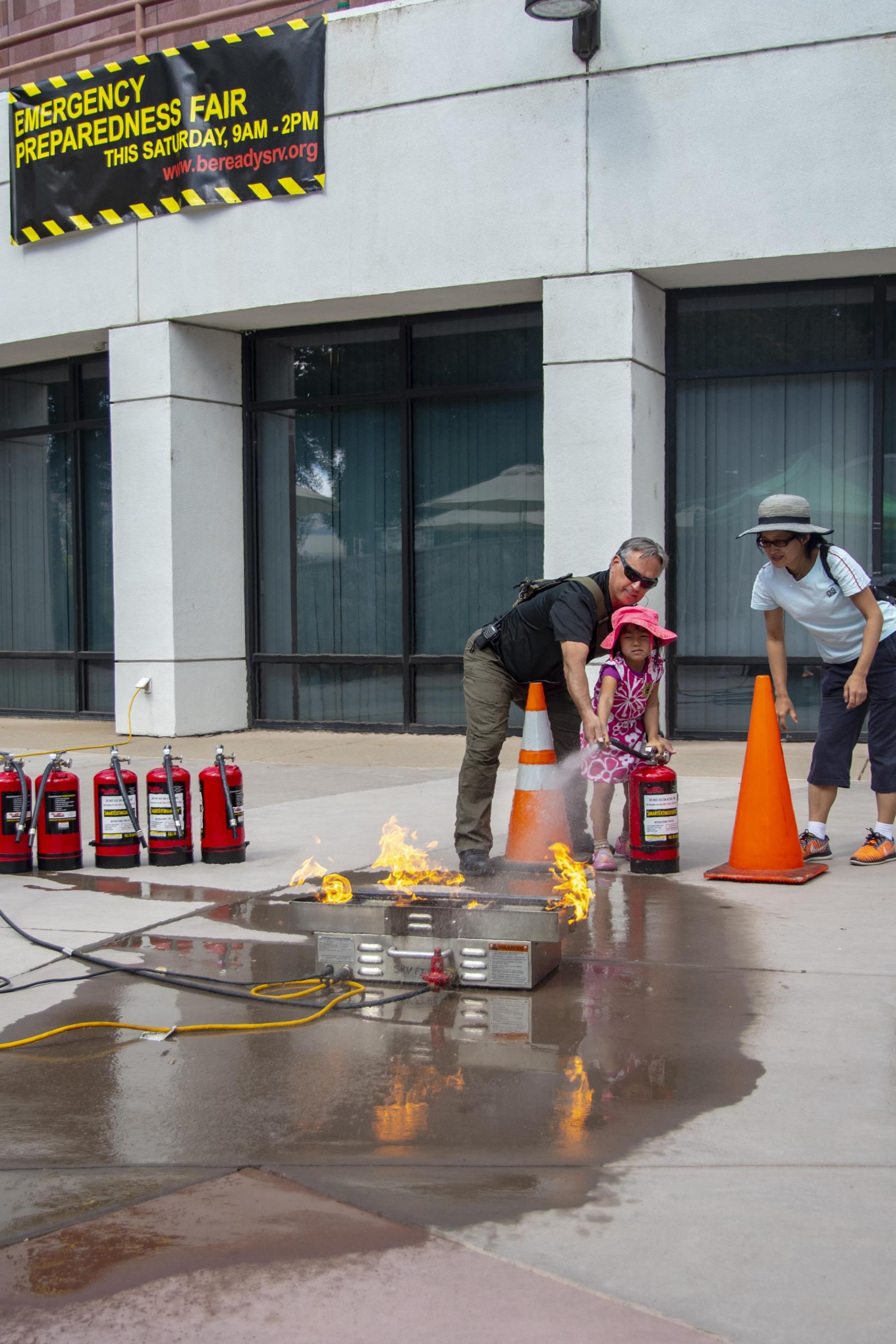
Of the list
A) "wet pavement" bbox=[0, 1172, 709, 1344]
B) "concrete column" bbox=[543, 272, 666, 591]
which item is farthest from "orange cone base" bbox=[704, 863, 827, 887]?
"concrete column" bbox=[543, 272, 666, 591]

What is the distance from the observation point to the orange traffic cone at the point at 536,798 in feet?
21.7

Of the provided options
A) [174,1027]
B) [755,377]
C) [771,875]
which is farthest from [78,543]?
[174,1027]

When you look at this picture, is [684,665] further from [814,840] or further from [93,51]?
[93,51]

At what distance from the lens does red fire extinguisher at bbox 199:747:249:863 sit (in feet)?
22.9

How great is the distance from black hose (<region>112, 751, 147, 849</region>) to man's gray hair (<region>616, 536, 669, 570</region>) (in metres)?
2.74

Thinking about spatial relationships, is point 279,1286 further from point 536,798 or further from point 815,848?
point 815,848

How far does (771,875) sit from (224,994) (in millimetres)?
2880

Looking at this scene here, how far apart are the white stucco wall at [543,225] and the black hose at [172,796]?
529cm

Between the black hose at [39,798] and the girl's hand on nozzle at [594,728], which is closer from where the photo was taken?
the girl's hand on nozzle at [594,728]

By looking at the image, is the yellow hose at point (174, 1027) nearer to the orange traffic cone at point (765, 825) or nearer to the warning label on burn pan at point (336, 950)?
the warning label on burn pan at point (336, 950)

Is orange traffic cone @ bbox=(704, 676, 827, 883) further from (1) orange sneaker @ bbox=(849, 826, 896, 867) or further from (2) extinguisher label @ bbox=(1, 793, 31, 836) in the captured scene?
(2) extinguisher label @ bbox=(1, 793, 31, 836)

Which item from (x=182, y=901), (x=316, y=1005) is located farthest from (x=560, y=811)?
(x=316, y=1005)

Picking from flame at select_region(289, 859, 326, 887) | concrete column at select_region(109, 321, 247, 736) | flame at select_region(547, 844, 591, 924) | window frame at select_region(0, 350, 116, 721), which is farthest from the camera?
window frame at select_region(0, 350, 116, 721)

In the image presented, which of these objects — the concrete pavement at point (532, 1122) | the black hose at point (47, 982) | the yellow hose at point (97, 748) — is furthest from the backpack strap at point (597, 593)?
the yellow hose at point (97, 748)
